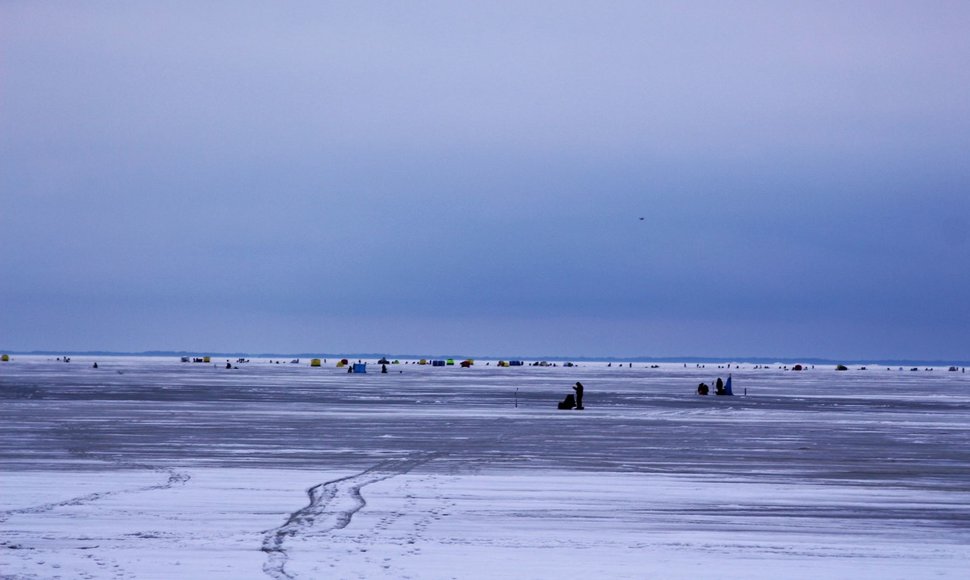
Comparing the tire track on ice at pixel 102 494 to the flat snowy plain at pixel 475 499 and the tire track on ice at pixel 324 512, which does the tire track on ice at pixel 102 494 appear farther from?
the tire track on ice at pixel 324 512

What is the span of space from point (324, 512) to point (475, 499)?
2.84 m

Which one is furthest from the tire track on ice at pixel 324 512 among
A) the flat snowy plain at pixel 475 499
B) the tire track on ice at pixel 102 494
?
the tire track on ice at pixel 102 494

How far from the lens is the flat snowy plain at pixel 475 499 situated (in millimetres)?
13164

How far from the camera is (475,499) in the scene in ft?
61.6

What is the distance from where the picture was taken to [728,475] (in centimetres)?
2292

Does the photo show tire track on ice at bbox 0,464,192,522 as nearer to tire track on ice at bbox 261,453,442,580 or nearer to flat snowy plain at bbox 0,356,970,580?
flat snowy plain at bbox 0,356,970,580

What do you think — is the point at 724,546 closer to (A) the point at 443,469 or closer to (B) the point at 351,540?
(B) the point at 351,540

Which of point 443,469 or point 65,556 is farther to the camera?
point 443,469

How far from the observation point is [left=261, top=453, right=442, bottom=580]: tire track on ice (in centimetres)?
1316

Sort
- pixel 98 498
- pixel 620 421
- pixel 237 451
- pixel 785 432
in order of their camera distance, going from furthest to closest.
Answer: pixel 620 421 → pixel 785 432 → pixel 237 451 → pixel 98 498

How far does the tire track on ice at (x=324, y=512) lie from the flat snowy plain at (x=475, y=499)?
6cm

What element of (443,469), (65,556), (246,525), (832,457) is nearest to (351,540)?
(246,525)

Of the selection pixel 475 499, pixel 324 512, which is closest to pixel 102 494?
pixel 324 512

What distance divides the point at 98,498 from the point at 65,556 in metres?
5.14
